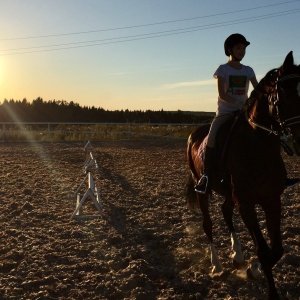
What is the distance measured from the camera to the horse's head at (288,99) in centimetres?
369

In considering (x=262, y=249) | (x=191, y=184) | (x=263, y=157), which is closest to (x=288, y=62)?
(x=263, y=157)

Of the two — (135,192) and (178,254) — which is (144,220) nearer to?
(178,254)

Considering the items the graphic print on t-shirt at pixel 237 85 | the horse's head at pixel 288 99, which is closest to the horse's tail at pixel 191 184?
the graphic print on t-shirt at pixel 237 85

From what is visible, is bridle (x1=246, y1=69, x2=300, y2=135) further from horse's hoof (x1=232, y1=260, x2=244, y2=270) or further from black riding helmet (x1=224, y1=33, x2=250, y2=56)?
horse's hoof (x1=232, y1=260, x2=244, y2=270)

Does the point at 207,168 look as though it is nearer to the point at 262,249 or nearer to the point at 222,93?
the point at 222,93

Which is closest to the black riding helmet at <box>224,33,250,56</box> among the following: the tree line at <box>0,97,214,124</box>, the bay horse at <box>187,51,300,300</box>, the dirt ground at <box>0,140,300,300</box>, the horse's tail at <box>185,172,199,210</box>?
the bay horse at <box>187,51,300,300</box>

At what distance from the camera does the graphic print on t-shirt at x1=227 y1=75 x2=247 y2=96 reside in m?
4.95

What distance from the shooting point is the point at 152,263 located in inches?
209

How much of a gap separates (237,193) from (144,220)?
305cm

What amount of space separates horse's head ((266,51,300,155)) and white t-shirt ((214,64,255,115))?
94 centimetres

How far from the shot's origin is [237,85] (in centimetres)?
499

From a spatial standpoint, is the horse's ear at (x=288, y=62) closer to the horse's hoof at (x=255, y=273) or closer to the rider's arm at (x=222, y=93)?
the rider's arm at (x=222, y=93)

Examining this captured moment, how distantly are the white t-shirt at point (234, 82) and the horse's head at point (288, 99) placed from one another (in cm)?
94

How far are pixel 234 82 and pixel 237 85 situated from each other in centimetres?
6
